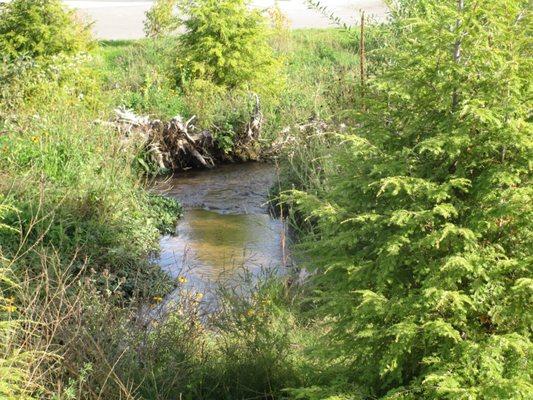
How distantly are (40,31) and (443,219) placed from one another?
10.3 m

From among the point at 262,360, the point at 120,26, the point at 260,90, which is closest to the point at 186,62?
the point at 260,90

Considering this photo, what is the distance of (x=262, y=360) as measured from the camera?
517 centimetres

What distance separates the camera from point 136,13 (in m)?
31.6

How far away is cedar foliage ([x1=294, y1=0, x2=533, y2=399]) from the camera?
3758 millimetres

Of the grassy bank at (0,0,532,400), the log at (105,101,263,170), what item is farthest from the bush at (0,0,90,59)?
the grassy bank at (0,0,532,400)

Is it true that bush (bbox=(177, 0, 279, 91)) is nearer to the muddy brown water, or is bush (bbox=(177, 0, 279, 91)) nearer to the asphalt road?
the muddy brown water

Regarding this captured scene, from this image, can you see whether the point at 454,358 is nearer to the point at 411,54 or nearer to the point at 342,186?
the point at 342,186

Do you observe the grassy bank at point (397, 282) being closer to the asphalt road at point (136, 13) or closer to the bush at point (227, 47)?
the bush at point (227, 47)

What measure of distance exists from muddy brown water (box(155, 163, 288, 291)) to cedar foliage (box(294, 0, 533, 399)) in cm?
337

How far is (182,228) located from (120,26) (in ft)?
62.9

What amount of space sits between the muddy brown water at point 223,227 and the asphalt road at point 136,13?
12550mm

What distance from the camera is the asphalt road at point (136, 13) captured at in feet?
86.9

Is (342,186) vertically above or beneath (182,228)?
above

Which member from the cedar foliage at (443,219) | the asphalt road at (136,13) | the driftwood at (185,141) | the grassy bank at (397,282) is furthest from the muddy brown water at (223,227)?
the asphalt road at (136,13)
